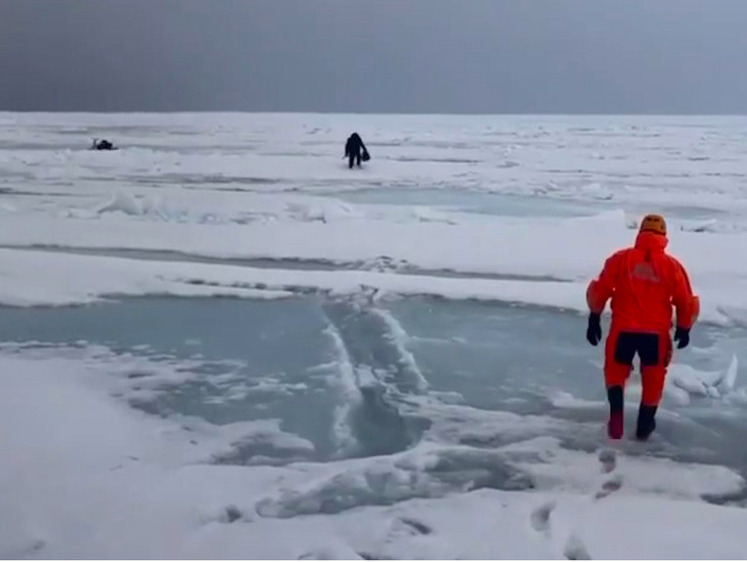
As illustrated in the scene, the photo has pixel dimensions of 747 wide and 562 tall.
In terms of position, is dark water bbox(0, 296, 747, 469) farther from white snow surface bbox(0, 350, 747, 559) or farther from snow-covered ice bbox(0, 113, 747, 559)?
white snow surface bbox(0, 350, 747, 559)

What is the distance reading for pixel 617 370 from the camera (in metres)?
4.08

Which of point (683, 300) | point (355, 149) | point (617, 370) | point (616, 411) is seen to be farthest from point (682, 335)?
point (355, 149)

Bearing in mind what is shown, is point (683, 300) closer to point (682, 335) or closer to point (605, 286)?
point (682, 335)

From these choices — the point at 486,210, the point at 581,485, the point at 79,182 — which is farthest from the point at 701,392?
the point at 79,182

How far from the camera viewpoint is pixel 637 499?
351 cm

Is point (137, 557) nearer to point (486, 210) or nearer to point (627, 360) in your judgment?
point (627, 360)

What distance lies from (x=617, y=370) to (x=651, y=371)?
0.14 m

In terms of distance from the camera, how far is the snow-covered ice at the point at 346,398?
325cm

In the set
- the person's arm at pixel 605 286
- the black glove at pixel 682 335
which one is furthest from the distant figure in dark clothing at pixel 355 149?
the black glove at pixel 682 335

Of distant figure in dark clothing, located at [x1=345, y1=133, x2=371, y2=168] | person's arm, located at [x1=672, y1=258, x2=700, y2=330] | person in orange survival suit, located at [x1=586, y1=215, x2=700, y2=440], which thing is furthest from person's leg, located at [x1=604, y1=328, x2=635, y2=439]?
distant figure in dark clothing, located at [x1=345, y1=133, x2=371, y2=168]

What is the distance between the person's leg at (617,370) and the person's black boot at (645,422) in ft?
0.25

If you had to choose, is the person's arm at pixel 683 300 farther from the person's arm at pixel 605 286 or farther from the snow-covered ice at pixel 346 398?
the snow-covered ice at pixel 346 398

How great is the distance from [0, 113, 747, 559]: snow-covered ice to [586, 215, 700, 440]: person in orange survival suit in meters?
0.28

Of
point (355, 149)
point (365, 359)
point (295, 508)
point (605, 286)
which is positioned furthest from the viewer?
point (355, 149)
